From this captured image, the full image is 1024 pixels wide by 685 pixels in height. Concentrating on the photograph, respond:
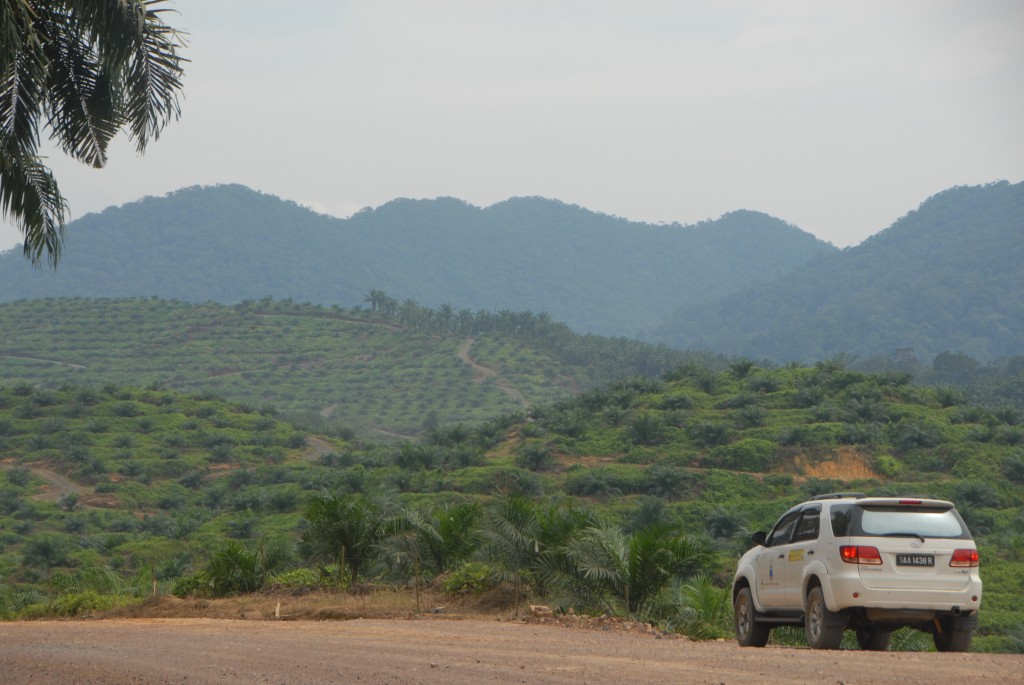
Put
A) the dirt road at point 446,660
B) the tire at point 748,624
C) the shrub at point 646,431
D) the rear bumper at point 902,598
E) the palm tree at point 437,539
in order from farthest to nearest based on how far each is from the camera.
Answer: the shrub at point 646,431, the palm tree at point 437,539, the tire at point 748,624, the rear bumper at point 902,598, the dirt road at point 446,660

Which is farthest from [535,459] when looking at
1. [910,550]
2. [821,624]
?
[910,550]

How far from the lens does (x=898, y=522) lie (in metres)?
10.5

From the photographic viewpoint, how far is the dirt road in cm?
818

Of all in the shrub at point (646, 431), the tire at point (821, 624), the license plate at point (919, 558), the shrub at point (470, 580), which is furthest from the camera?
the shrub at point (646, 431)

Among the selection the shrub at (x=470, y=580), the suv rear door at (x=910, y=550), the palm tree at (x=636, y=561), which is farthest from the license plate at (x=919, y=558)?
the shrub at (x=470, y=580)

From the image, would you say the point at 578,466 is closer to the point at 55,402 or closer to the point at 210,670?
the point at 55,402

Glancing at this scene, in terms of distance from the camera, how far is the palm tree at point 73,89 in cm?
1357

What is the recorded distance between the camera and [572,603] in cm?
1508

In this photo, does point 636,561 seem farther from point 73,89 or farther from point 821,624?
point 73,89

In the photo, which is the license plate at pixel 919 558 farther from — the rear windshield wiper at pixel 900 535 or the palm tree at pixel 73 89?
the palm tree at pixel 73 89

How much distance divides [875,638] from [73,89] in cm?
1182

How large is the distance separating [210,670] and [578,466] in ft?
129

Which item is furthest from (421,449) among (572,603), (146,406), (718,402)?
(572,603)

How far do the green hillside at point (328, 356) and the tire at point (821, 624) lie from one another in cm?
7879
